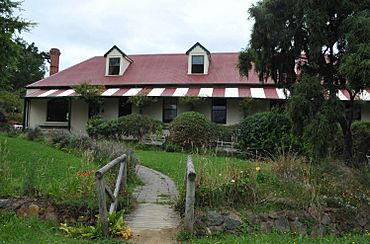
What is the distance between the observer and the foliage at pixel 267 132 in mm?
17375

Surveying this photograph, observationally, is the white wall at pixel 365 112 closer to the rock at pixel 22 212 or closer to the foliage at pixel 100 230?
the foliage at pixel 100 230

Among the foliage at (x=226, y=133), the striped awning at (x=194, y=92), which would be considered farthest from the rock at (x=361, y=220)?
the striped awning at (x=194, y=92)

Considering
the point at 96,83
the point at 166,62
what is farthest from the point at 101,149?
the point at 166,62

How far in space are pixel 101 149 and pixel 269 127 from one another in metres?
9.24

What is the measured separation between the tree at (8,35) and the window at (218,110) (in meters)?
13.7

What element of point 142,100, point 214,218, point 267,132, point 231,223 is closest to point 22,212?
point 214,218

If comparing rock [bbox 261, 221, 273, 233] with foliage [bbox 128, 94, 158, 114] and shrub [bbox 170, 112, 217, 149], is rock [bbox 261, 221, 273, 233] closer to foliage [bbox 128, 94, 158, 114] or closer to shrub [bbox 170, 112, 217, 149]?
shrub [bbox 170, 112, 217, 149]

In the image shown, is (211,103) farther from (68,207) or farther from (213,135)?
(68,207)

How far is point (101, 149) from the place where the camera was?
1186 cm

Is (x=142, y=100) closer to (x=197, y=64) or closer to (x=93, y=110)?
(x=93, y=110)

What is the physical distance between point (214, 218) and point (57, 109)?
24.5 meters

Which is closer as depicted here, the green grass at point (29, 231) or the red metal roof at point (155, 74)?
the green grass at point (29, 231)

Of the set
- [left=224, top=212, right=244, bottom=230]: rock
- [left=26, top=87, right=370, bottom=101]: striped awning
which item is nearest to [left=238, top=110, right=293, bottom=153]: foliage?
[left=26, top=87, right=370, bottom=101]: striped awning

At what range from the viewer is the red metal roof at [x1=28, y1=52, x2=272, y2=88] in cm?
2527
